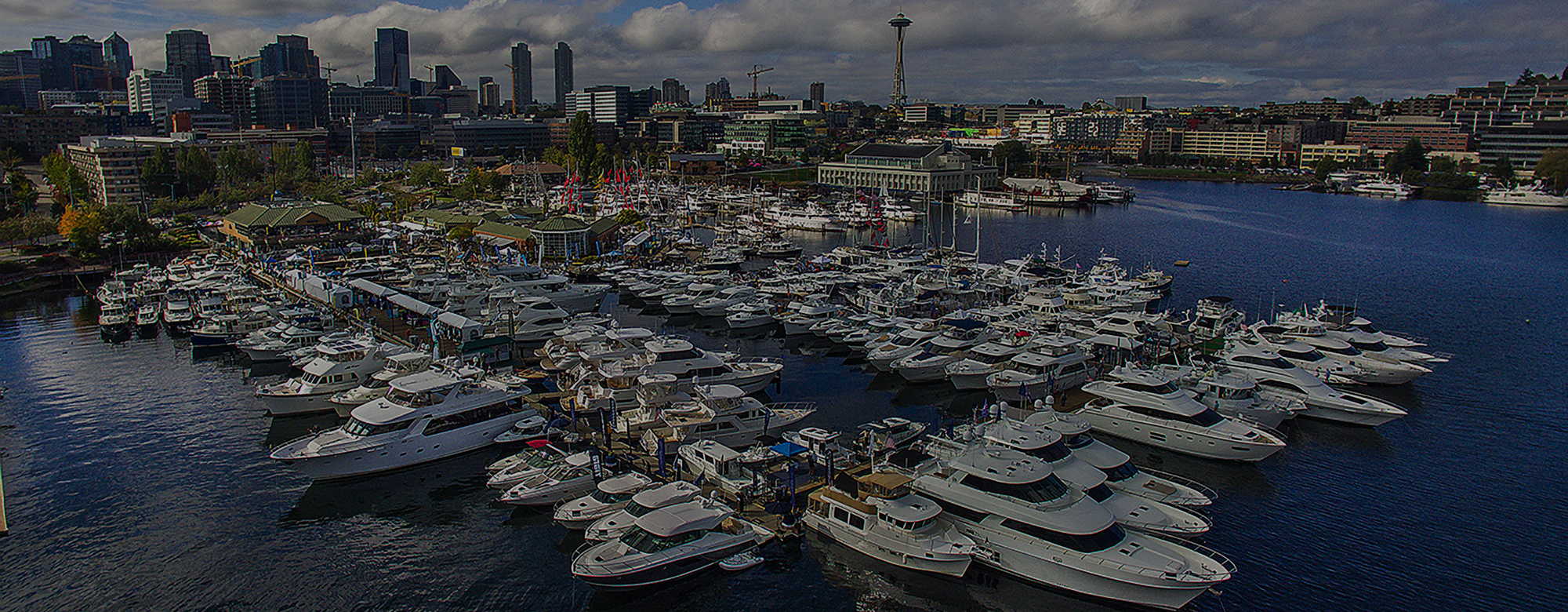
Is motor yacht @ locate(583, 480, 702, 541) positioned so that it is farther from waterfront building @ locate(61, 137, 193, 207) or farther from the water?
waterfront building @ locate(61, 137, 193, 207)

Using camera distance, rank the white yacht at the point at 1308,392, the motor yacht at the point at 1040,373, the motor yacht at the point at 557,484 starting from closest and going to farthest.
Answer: the motor yacht at the point at 557,484, the white yacht at the point at 1308,392, the motor yacht at the point at 1040,373

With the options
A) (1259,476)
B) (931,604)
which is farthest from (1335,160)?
(931,604)

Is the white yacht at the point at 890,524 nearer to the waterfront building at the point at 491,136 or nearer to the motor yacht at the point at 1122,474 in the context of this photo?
the motor yacht at the point at 1122,474

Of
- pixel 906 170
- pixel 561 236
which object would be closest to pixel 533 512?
pixel 561 236

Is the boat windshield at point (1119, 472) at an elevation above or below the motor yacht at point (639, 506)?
above

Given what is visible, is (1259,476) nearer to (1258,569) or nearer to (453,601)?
(1258,569)

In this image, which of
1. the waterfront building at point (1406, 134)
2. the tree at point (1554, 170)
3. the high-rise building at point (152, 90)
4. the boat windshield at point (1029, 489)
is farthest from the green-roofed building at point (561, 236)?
the high-rise building at point (152, 90)

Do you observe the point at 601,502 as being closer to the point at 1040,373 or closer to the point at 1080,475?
the point at 1080,475

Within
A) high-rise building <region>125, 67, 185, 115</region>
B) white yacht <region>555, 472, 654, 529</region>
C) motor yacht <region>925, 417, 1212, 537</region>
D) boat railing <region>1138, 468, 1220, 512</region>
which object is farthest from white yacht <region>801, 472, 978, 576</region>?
high-rise building <region>125, 67, 185, 115</region>
